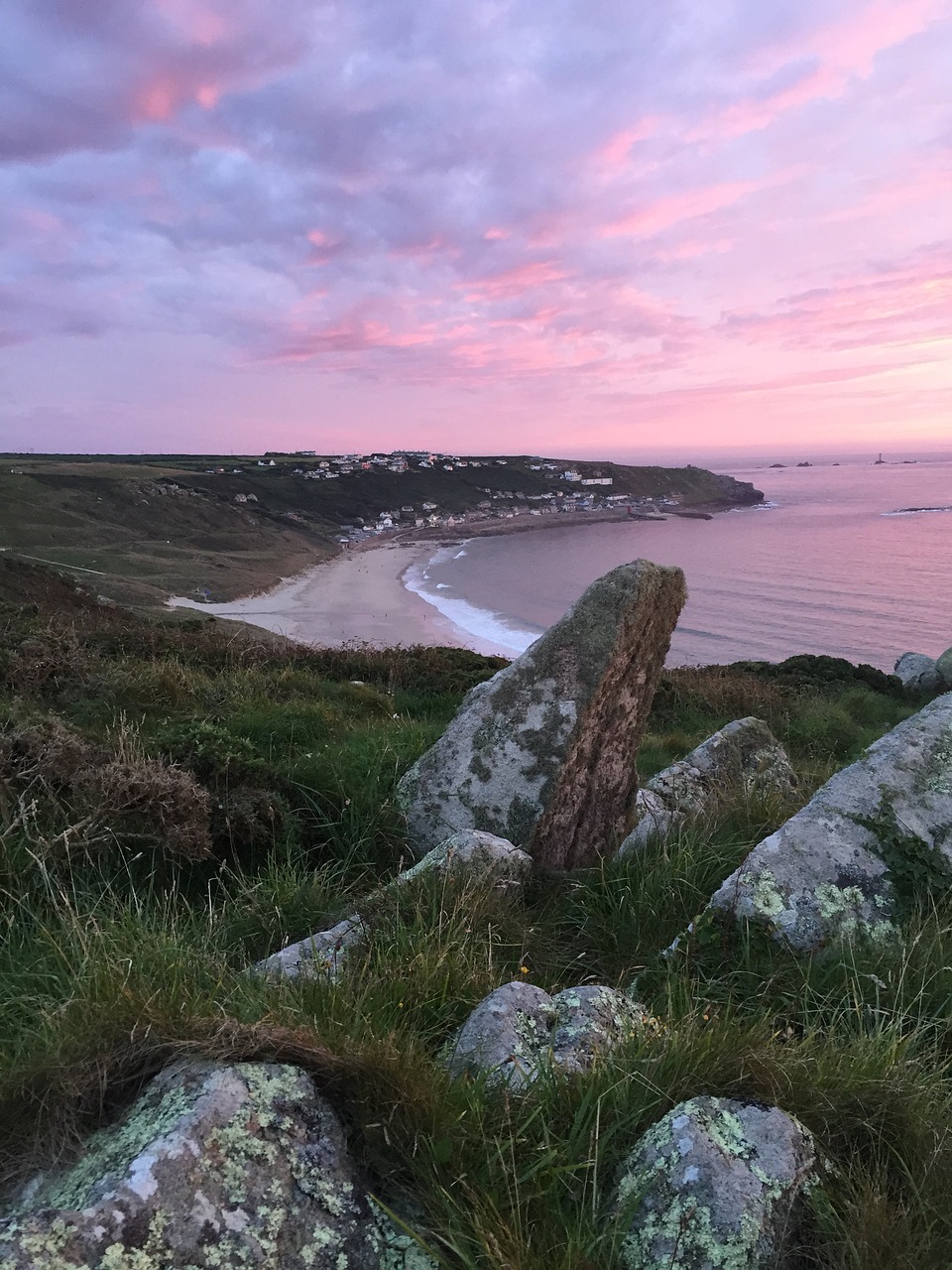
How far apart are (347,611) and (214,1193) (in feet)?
152

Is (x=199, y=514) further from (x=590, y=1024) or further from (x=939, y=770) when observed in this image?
(x=590, y=1024)

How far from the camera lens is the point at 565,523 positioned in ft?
378

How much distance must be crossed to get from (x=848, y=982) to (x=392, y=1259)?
2.23 metres

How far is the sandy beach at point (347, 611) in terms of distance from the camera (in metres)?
38.4

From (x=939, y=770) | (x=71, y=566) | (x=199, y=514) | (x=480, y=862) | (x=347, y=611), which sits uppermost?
(x=199, y=514)

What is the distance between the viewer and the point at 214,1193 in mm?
1792

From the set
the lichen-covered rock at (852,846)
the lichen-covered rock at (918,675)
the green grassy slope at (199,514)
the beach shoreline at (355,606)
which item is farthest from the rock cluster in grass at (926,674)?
the green grassy slope at (199,514)

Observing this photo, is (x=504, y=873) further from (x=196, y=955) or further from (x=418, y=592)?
(x=418, y=592)

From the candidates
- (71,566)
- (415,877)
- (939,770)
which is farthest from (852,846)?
(71,566)

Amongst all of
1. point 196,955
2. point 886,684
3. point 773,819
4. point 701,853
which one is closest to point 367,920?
point 196,955

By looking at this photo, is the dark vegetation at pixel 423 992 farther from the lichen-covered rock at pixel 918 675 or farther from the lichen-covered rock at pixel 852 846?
the lichen-covered rock at pixel 918 675

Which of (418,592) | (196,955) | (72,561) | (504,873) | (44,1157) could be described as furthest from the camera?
(418,592)

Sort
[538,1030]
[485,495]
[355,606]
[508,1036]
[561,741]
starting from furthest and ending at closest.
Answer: [485,495] → [355,606] → [561,741] → [538,1030] → [508,1036]

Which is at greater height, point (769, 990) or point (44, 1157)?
point (44, 1157)
